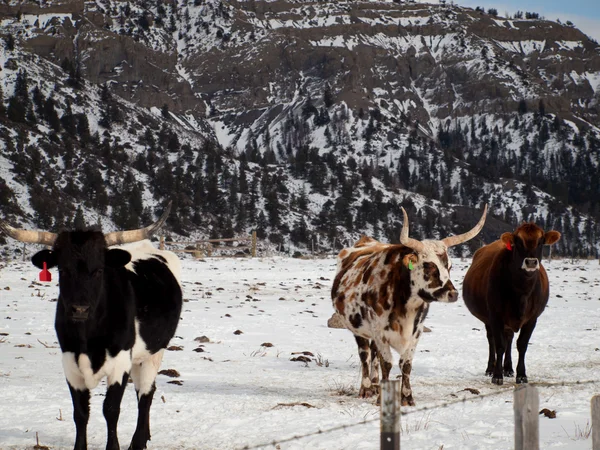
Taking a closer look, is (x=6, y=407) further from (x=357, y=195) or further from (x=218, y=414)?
(x=357, y=195)

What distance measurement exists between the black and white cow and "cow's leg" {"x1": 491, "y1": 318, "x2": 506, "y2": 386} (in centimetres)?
509

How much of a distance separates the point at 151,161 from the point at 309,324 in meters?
84.8

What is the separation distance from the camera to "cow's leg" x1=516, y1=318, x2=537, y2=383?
9.73 metres

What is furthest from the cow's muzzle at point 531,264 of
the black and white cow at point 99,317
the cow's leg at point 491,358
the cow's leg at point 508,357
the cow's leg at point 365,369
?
the black and white cow at point 99,317

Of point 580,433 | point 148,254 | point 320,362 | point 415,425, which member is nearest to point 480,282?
point 320,362

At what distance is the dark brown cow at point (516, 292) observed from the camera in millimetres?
9883

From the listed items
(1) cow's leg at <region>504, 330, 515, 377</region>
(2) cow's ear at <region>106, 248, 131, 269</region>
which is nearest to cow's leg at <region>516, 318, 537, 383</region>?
(1) cow's leg at <region>504, 330, 515, 377</region>

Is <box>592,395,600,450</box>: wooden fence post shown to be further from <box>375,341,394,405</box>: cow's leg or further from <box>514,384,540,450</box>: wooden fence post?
<box>375,341,394,405</box>: cow's leg

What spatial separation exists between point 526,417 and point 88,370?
11.7ft

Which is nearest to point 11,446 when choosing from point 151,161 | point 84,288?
point 84,288

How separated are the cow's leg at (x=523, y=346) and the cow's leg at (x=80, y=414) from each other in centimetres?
616

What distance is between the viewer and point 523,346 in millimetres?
10023

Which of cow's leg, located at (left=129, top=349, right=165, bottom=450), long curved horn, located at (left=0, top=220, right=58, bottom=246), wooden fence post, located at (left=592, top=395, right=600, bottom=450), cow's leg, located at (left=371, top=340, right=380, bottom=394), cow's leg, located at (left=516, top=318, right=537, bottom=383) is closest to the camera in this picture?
wooden fence post, located at (left=592, top=395, right=600, bottom=450)

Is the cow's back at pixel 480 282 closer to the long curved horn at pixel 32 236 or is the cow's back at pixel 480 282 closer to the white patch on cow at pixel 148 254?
the white patch on cow at pixel 148 254
